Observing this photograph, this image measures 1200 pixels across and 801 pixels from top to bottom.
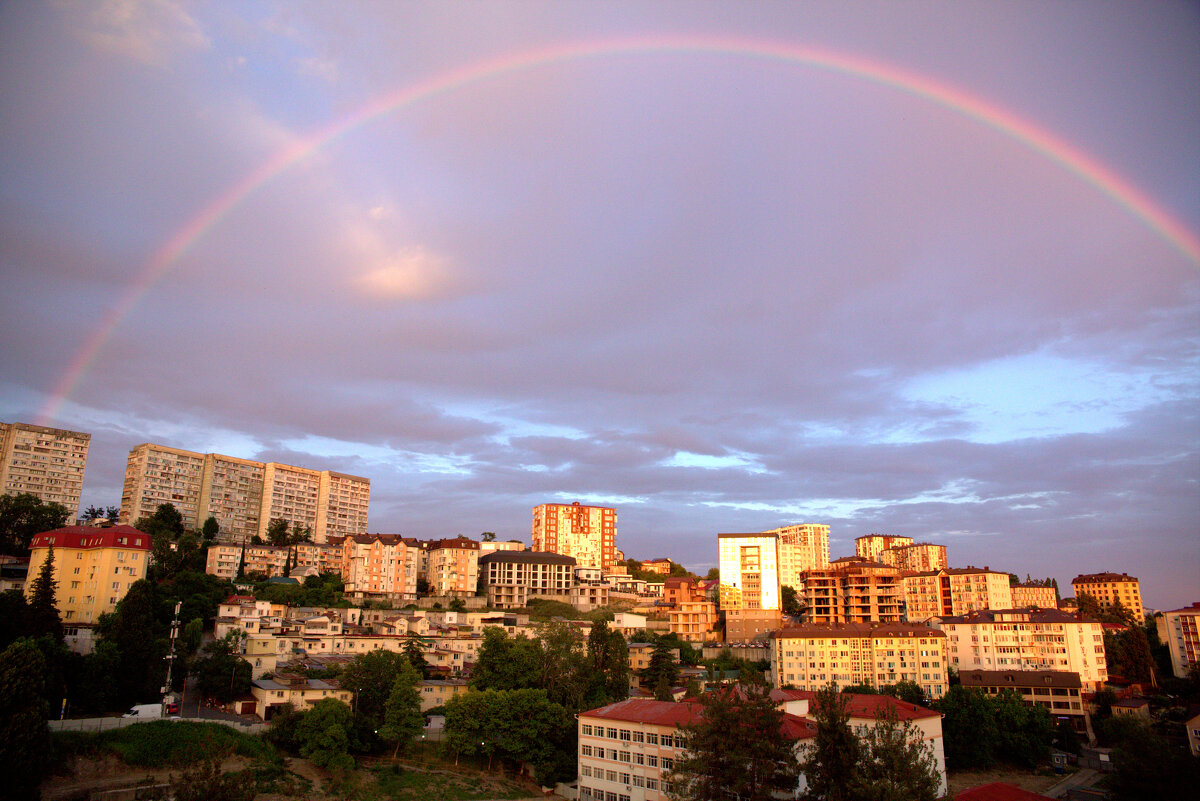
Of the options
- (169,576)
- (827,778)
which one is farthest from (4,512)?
(827,778)

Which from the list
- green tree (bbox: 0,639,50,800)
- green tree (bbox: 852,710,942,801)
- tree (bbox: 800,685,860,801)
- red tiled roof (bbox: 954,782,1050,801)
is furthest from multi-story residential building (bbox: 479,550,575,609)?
green tree (bbox: 852,710,942,801)

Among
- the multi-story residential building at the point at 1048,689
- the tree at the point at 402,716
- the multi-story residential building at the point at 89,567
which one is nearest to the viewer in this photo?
the tree at the point at 402,716

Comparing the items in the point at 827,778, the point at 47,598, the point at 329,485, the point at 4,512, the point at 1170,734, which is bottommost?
the point at 1170,734

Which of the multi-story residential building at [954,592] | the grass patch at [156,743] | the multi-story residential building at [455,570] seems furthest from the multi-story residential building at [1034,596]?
the grass patch at [156,743]

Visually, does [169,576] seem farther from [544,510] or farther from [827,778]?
[544,510]

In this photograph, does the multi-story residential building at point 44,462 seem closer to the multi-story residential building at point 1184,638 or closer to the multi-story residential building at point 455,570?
the multi-story residential building at point 455,570

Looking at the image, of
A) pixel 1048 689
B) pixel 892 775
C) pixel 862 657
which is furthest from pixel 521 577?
pixel 892 775
